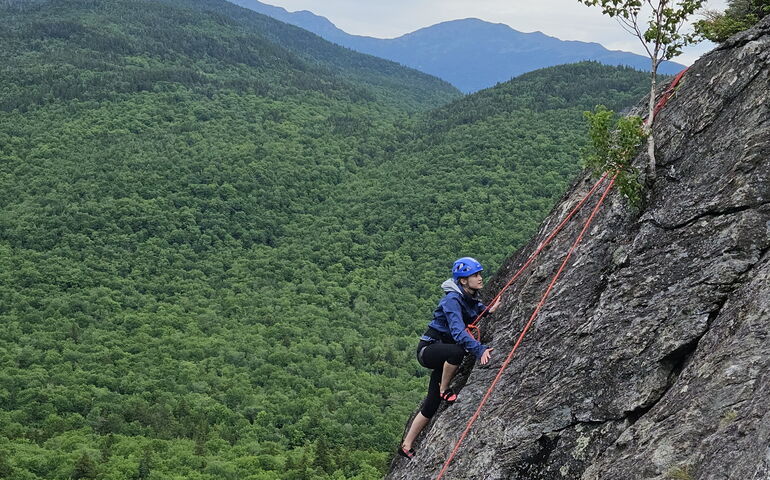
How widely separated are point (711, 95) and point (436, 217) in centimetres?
6689

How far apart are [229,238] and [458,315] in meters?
69.0

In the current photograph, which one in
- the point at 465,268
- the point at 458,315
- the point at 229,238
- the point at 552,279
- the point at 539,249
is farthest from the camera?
the point at 229,238

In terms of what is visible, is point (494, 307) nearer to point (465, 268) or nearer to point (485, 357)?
point (465, 268)

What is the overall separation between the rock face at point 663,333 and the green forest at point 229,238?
2824cm

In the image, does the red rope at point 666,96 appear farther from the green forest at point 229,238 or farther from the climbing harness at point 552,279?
the green forest at point 229,238

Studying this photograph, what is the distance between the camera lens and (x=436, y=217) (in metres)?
74.0

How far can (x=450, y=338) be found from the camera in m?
8.04

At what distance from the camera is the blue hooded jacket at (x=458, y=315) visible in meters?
7.48

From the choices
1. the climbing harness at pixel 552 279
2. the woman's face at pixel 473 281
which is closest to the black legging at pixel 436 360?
the climbing harness at pixel 552 279

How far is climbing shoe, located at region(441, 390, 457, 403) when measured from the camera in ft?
25.7

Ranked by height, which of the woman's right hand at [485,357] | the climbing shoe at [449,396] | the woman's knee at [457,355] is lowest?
the climbing shoe at [449,396]

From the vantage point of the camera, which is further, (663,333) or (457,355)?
(457,355)

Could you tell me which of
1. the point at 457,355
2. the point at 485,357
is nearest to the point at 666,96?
the point at 485,357

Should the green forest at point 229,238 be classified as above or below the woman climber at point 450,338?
below
